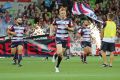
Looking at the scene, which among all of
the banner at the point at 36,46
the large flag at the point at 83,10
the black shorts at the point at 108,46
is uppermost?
the large flag at the point at 83,10

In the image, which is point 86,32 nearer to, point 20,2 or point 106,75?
point 106,75

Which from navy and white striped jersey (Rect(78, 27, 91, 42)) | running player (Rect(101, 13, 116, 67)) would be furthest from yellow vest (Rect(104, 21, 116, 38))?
navy and white striped jersey (Rect(78, 27, 91, 42))

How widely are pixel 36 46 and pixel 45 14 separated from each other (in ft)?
14.5

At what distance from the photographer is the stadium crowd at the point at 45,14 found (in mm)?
34062

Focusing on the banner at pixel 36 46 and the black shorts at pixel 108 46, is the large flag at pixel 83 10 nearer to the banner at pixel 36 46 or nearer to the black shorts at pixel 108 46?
the banner at pixel 36 46

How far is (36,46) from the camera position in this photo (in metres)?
32.7

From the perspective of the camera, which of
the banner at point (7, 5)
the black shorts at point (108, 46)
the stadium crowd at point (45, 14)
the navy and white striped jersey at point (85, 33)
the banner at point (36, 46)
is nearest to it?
the black shorts at point (108, 46)

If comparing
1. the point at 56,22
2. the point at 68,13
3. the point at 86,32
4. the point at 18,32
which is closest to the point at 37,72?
the point at 56,22

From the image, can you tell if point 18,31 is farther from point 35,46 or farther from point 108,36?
point 35,46

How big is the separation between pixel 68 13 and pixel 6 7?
4110 mm

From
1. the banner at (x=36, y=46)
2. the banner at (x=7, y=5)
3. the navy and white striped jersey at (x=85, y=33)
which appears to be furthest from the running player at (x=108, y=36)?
the banner at (x=7, y=5)

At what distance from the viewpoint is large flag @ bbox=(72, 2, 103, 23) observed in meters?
34.1

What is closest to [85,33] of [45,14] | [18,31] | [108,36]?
[108,36]

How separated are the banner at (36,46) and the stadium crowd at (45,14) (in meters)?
0.43
